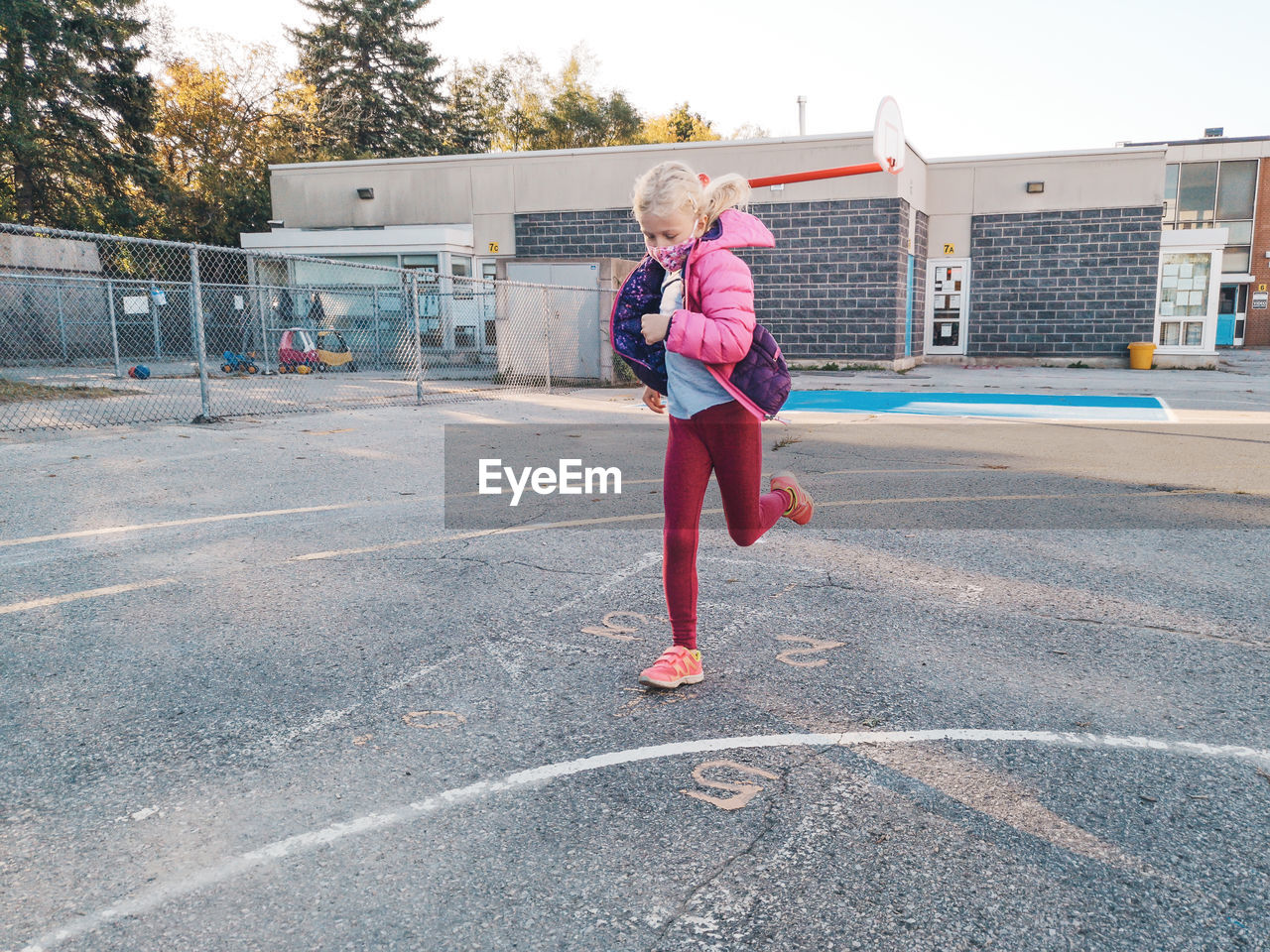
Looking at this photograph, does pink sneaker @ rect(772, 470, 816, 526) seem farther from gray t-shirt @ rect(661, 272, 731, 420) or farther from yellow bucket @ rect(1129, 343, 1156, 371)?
yellow bucket @ rect(1129, 343, 1156, 371)

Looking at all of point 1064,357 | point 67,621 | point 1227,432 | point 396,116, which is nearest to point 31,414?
point 67,621

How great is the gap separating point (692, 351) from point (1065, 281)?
2441cm

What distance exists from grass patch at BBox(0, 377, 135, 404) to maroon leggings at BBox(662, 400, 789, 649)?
13023mm

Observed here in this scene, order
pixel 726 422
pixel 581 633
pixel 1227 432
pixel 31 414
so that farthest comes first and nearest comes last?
1. pixel 31 414
2. pixel 1227 432
3. pixel 581 633
4. pixel 726 422

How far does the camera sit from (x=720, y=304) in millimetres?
3289

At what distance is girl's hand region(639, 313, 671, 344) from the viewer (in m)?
3.32

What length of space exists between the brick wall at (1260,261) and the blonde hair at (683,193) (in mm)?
50073

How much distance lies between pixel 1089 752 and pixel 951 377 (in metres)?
19.1

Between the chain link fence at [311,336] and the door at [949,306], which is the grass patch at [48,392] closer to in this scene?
the chain link fence at [311,336]

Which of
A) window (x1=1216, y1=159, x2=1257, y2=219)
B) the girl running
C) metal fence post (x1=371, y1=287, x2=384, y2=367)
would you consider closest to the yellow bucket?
metal fence post (x1=371, y1=287, x2=384, y2=367)

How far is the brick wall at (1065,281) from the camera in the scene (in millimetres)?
23891

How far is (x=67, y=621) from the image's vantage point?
13.9ft

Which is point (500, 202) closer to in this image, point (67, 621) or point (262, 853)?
point (67, 621)
